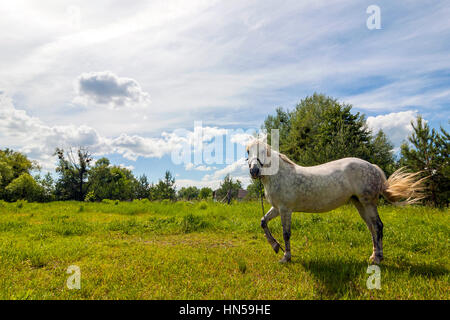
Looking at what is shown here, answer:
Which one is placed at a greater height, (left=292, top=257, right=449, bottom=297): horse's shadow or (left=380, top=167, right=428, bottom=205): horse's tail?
(left=380, top=167, right=428, bottom=205): horse's tail

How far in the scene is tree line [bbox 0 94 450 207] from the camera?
21109 mm

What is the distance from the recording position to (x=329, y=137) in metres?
23.7

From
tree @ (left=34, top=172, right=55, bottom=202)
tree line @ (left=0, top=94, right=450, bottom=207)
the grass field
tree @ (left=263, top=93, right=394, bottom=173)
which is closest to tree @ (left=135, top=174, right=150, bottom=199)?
tree line @ (left=0, top=94, right=450, bottom=207)

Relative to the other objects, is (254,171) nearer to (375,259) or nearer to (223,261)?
(223,261)

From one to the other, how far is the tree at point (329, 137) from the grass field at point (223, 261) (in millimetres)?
13457

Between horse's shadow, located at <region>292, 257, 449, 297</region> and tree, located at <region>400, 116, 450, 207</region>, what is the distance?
2055 cm

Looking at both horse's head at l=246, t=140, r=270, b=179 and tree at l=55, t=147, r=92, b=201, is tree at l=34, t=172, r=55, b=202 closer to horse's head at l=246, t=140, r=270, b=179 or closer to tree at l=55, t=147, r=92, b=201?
tree at l=55, t=147, r=92, b=201

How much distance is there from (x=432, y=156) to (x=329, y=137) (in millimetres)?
8648

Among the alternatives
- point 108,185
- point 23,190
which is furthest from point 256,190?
point 23,190

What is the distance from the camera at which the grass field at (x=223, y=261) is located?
11.7 feet

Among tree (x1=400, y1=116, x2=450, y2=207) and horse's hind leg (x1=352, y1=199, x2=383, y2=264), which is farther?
tree (x1=400, y1=116, x2=450, y2=207)
